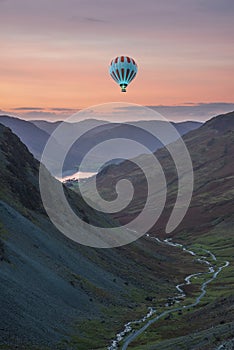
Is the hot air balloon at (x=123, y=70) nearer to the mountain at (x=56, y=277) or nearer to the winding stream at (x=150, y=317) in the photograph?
the mountain at (x=56, y=277)

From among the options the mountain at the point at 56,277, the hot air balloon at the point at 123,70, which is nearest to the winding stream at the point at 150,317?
the mountain at the point at 56,277

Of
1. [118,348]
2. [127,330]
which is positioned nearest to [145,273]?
[127,330]

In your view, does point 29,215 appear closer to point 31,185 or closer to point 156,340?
point 31,185

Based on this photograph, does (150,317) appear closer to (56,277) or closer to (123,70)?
(56,277)

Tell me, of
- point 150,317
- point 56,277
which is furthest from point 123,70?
point 150,317

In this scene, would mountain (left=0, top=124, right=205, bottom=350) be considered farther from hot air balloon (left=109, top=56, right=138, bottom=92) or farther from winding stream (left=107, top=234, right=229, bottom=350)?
hot air balloon (left=109, top=56, right=138, bottom=92)

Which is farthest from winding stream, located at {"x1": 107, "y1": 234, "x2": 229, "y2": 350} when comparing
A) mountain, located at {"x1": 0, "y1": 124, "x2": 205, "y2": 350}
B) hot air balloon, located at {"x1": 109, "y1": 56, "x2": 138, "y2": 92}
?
hot air balloon, located at {"x1": 109, "y1": 56, "x2": 138, "y2": 92}
